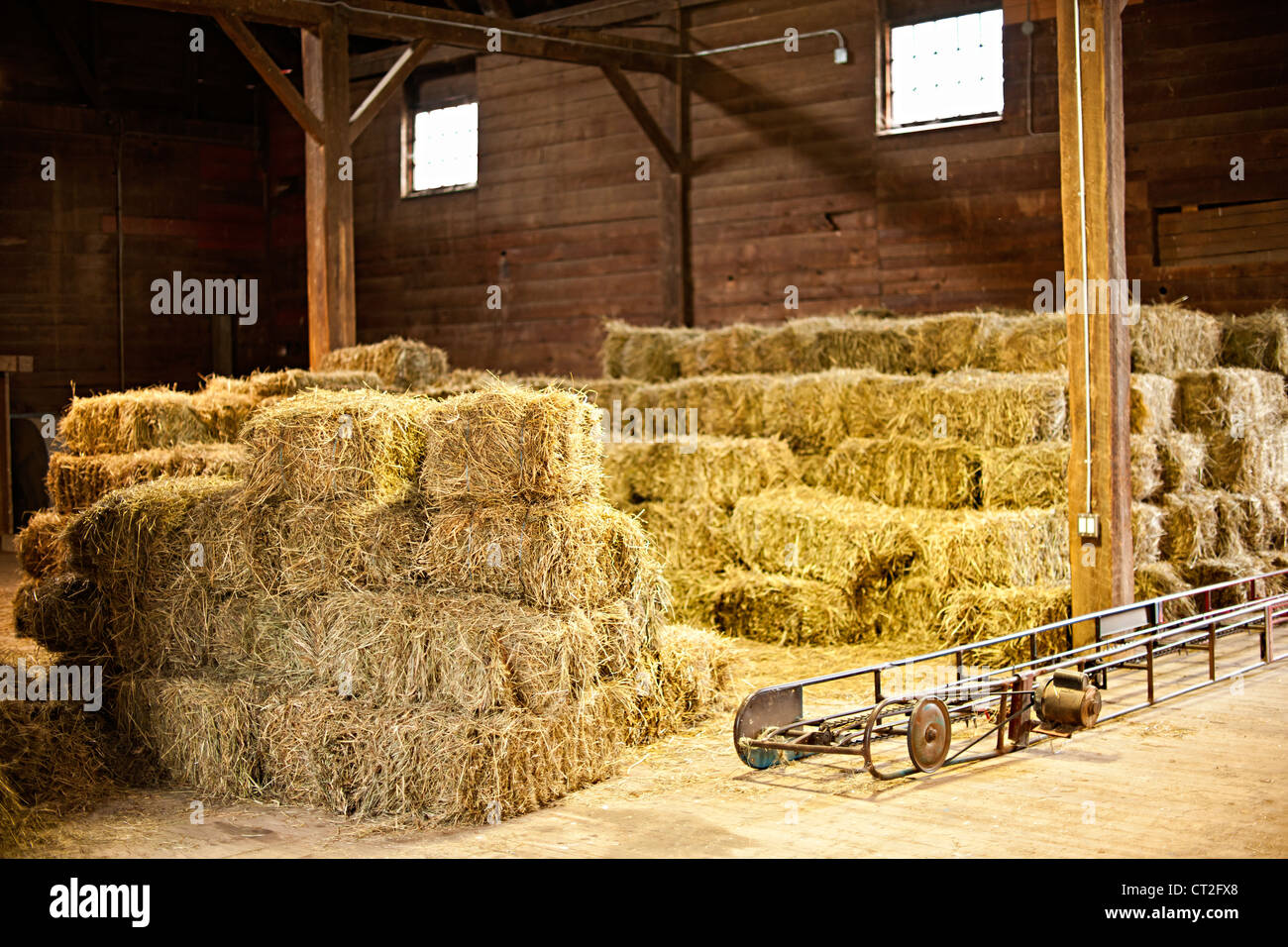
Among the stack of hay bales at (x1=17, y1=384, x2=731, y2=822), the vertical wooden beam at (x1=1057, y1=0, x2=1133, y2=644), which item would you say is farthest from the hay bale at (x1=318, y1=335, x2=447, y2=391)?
the vertical wooden beam at (x1=1057, y1=0, x2=1133, y2=644)

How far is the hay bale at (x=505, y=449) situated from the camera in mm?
5836

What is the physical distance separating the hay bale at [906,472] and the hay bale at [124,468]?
4210 millimetres

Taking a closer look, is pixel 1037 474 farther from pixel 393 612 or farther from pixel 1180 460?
pixel 393 612

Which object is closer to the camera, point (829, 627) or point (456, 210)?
point (829, 627)

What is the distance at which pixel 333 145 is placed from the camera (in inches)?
465

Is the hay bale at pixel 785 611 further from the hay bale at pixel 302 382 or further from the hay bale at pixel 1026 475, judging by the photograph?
the hay bale at pixel 302 382

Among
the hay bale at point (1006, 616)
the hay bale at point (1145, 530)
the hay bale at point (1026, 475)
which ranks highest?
the hay bale at point (1026, 475)

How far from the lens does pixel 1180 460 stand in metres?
9.17

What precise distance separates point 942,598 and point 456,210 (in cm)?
1057

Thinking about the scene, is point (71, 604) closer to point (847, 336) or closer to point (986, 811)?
point (986, 811)

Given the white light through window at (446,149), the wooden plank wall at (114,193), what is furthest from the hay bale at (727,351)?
the wooden plank wall at (114,193)

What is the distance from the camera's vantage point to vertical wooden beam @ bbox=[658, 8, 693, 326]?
14961 mm

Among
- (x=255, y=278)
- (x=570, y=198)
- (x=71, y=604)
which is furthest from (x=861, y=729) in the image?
(x=255, y=278)

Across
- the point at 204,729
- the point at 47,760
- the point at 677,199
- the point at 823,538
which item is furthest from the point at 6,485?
the point at 204,729
